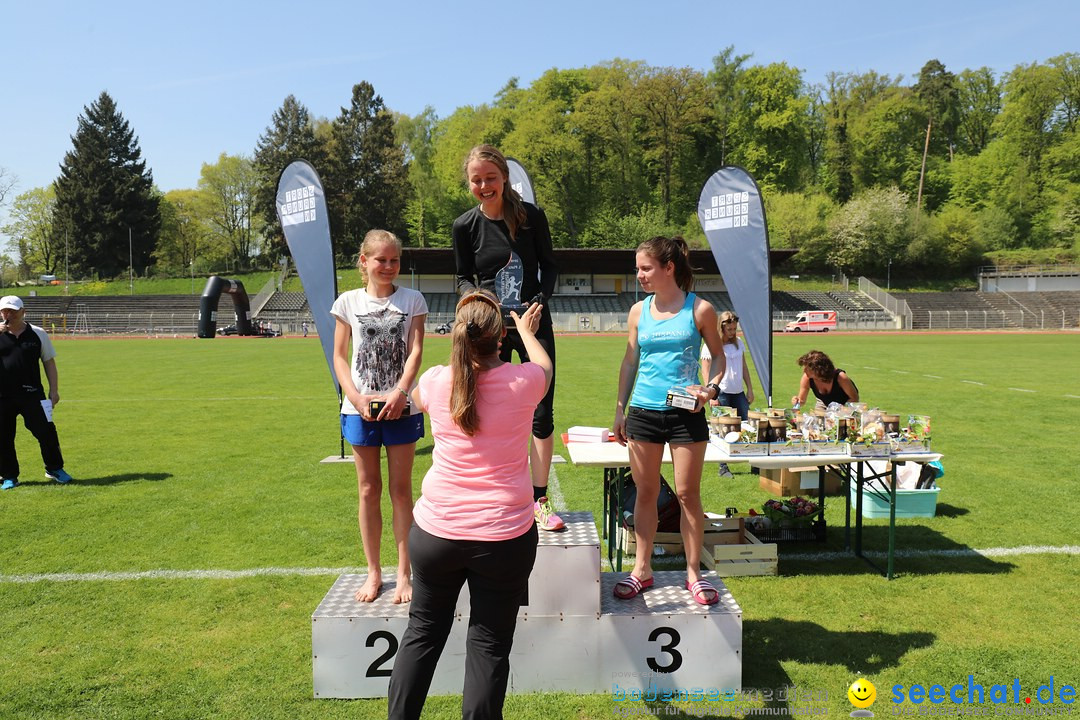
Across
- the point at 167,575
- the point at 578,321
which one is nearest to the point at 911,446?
the point at 167,575

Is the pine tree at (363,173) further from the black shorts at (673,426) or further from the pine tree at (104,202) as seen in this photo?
the black shorts at (673,426)

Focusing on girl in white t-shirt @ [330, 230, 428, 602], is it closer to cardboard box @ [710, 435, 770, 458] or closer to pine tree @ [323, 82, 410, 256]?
cardboard box @ [710, 435, 770, 458]

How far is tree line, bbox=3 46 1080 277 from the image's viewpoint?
6378 cm

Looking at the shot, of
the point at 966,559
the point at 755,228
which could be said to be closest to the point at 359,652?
the point at 966,559

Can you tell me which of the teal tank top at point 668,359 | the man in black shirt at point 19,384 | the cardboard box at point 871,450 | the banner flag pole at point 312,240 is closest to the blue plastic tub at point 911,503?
the cardboard box at point 871,450

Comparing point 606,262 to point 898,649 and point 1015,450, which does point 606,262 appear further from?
point 898,649

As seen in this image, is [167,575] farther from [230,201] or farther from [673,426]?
[230,201]

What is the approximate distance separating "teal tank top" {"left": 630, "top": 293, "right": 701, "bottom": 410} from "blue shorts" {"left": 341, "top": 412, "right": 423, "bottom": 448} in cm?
122

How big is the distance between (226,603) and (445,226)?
66.8 meters

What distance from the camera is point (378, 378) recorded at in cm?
353

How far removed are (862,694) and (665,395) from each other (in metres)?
1.63

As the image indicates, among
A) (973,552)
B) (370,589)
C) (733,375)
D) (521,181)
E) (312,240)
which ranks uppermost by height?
(521,181)

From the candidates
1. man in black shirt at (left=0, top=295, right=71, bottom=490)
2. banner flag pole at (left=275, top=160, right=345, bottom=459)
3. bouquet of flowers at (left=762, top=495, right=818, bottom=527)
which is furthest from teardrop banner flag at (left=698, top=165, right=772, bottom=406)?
→ man in black shirt at (left=0, top=295, right=71, bottom=490)

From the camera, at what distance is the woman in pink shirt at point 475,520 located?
2426 mm
